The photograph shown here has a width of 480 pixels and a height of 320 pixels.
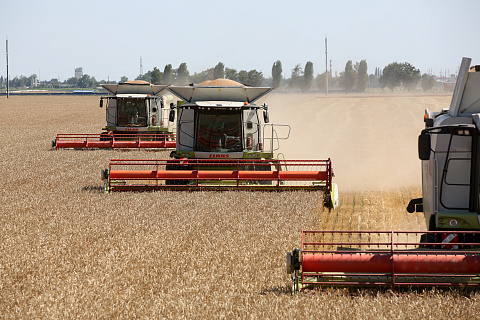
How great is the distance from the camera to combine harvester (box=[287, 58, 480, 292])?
22.0 ft

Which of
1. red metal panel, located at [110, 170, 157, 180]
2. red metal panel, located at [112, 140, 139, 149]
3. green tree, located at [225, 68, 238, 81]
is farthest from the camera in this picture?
green tree, located at [225, 68, 238, 81]

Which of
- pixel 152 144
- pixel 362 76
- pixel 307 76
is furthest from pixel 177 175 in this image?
pixel 362 76

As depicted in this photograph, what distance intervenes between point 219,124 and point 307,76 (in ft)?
459

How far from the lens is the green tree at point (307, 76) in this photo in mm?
152250

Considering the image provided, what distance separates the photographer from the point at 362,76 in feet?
532

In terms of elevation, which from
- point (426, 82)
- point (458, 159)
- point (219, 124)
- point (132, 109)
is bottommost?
point (458, 159)

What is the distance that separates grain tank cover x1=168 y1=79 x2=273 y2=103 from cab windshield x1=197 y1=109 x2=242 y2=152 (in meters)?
0.45

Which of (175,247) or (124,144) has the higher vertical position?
(124,144)

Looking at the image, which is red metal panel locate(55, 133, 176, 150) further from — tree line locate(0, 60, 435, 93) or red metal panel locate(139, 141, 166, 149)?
tree line locate(0, 60, 435, 93)

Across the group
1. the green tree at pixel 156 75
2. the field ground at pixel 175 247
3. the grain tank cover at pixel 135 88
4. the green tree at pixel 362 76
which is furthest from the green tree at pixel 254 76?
the field ground at pixel 175 247

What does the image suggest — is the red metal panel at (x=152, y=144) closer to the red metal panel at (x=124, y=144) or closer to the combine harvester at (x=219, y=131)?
the red metal panel at (x=124, y=144)

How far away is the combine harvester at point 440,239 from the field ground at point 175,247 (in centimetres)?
25

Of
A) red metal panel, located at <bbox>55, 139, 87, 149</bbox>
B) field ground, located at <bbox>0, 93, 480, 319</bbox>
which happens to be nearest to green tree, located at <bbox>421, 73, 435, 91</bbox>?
red metal panel, located at <bbox>55, 139, 87, 149</bbox>

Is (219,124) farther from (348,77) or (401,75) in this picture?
(348,77)
